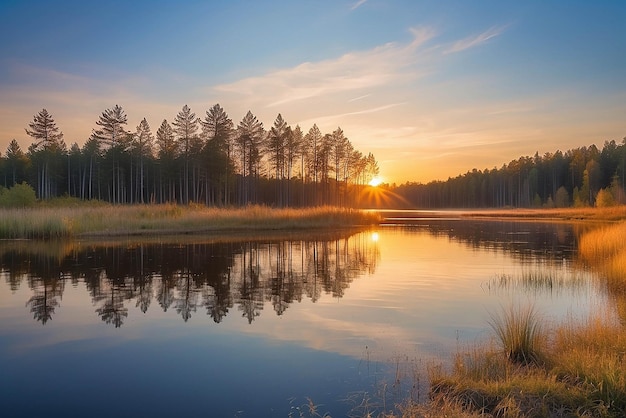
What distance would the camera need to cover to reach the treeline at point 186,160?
7162 cm

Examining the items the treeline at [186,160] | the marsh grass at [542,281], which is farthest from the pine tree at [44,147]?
the marsh grass at [542,281]

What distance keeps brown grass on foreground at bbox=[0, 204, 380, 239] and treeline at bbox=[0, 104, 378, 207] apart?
18.2 m

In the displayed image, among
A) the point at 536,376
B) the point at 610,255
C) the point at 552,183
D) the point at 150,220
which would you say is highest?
the point at 552,183

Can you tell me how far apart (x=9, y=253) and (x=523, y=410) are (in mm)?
26946

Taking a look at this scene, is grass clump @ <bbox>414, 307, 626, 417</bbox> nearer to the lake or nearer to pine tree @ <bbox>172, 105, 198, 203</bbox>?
the lake

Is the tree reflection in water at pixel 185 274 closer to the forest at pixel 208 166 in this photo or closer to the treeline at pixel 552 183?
the forest at pixel 208 166

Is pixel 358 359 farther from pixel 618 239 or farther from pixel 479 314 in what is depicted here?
pixel 618 239

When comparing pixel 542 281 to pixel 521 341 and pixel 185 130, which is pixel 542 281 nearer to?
pixel 521 341

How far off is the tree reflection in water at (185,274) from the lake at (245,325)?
0.09 m

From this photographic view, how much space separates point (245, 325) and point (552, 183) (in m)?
133

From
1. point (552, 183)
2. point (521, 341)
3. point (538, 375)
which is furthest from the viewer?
point (552, 183)

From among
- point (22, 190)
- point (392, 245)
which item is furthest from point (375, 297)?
point (22, 190)

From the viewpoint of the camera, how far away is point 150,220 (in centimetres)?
4100

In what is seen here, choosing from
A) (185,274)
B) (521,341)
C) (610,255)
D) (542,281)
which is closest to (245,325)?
(521,341)
